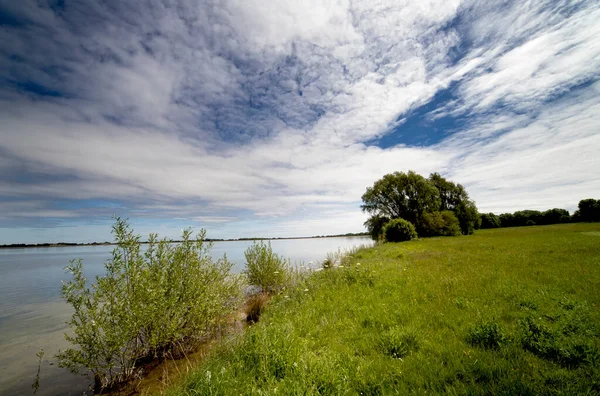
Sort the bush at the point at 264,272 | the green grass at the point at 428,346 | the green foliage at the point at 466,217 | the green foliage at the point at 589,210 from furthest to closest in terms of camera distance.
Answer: the green foliage at the point at 589,210, the green foliage at the point at 466,217, the bush at the point at 264,272, the green grass at the point at 428,346

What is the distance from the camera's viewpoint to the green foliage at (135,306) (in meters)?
7.63

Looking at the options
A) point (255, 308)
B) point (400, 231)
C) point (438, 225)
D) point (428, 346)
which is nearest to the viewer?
point (428, 346)

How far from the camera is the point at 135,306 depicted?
809 centimetres

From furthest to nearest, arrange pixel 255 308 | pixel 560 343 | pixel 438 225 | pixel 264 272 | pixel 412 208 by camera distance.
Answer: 1. pixel 412 208
2. pixel 438 225
3. pixel 264 272
4. pixel 255 308
5. pixel 560 343

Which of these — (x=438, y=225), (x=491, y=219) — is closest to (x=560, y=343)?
(x=438, y=225)

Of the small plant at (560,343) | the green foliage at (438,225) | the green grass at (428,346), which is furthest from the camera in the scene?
the green foliage at (438,225)

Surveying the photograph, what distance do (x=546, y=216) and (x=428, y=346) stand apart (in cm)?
13948

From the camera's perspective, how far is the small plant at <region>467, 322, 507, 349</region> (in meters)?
5.59

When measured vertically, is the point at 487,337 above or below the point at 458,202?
below

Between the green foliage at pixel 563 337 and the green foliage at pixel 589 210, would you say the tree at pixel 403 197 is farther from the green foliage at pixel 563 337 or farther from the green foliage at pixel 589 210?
the green foliage at pixel 589 210

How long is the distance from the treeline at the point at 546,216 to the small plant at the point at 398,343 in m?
111

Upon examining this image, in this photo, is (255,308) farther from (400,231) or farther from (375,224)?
(375,224)

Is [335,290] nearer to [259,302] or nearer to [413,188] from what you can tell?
[259,302]

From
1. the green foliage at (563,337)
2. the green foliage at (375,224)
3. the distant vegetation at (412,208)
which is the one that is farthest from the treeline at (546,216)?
the green foliage at (563,337)
